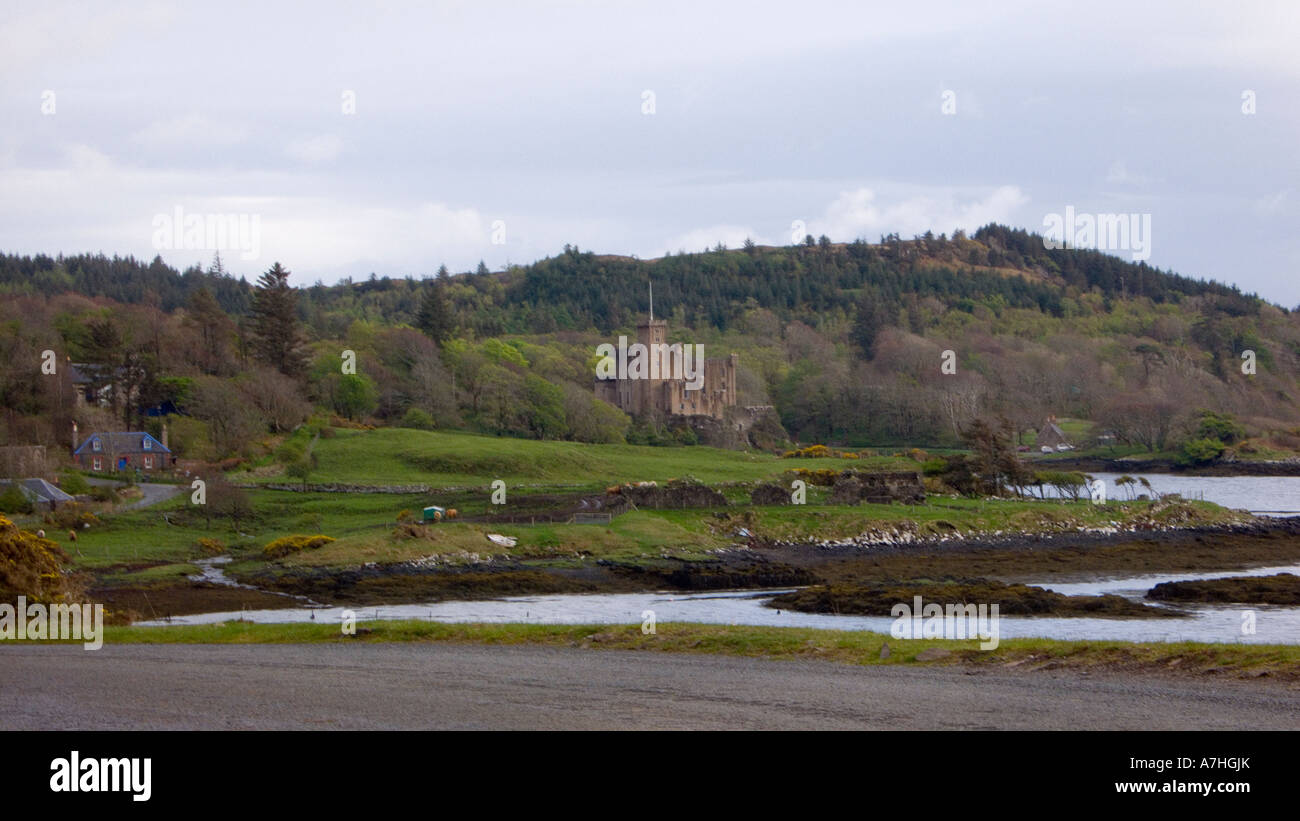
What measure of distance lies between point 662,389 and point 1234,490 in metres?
49.9

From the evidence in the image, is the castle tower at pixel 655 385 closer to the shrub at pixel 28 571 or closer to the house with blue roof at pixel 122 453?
the house with blue roof at pixel 122 453

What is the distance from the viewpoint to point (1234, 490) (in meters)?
84.1

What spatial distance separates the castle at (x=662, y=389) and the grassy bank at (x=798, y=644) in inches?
3412

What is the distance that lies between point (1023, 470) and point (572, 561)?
3337 cm

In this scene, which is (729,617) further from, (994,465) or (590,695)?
(994,465)

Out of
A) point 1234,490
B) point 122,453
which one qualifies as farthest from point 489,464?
point 1234,490

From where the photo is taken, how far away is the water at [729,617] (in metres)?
27.2

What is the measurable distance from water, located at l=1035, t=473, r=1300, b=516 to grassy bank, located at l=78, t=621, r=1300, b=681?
2132 inches

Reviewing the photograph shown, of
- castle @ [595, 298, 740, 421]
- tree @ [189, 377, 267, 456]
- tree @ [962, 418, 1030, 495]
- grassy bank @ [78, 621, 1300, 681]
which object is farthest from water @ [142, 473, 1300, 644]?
castle @ [595, 298, 740, 421]

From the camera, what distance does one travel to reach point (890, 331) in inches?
6462

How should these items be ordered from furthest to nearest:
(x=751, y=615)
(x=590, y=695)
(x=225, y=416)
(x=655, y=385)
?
(x=655, y=385)
(x=225, y=416)
(x=751, y=615)
(x=590, y=695)

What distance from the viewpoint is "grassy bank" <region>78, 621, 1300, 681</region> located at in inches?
597

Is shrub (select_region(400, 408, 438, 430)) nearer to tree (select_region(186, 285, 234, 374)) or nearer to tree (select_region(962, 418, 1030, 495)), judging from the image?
tree (select_region(186, 285, 234, 374))
